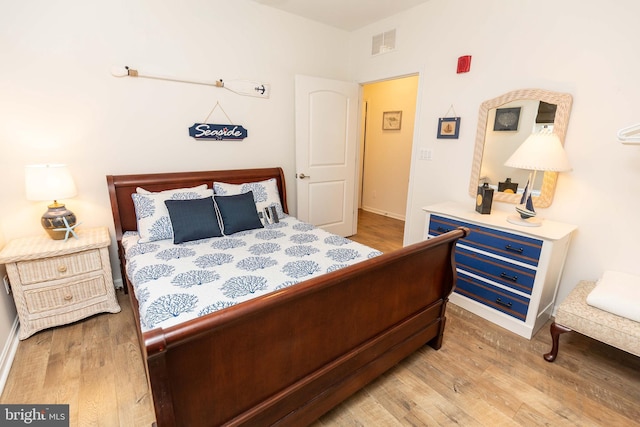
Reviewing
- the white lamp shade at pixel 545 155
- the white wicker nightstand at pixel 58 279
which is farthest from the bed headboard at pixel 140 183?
the white lamp shade at pixel 545 155

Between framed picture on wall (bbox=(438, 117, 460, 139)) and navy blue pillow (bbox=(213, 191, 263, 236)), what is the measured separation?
1.95 metres

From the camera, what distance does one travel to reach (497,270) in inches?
88.7

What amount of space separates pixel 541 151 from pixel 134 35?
318cm

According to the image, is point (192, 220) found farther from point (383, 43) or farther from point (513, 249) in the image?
point (383, 43)

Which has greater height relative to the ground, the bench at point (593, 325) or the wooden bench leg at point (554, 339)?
the bench at point (593, 325)

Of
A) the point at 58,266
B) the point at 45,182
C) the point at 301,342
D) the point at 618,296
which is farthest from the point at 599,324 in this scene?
the point at 45,182

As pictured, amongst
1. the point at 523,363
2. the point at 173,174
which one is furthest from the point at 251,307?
the point at 173,174

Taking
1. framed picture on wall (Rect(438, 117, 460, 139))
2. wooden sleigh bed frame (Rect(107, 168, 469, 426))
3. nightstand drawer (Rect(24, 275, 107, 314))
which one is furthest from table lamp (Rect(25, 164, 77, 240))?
framed picture on wall (Rect(438, 117, 460, 139))

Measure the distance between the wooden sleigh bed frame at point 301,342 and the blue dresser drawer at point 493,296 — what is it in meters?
0.62

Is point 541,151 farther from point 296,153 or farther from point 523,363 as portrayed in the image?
point 296,153

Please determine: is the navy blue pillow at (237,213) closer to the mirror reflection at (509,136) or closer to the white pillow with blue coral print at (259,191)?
the white pillow with blue coral print at (259,191)

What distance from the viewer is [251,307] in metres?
1.01

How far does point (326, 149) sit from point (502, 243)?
216cm

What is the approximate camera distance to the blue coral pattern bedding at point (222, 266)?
4.64 feet
